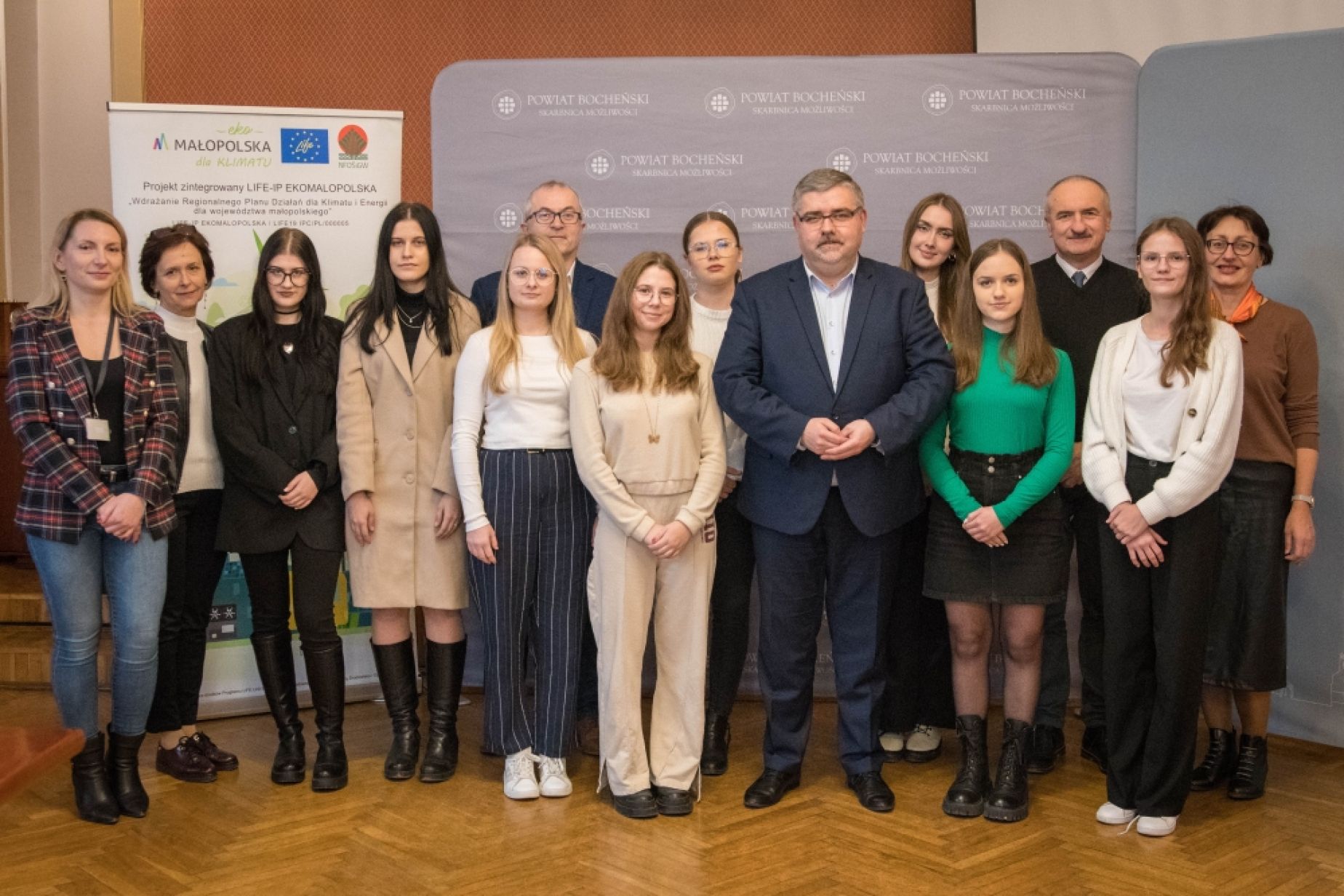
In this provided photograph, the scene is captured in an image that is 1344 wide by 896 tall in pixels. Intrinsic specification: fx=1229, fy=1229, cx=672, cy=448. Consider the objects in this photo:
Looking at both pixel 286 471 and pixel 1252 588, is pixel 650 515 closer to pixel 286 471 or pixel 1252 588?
pixel 286 471

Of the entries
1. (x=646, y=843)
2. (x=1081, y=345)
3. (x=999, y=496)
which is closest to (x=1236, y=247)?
(x=1081, y=345)

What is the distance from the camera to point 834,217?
126 inches

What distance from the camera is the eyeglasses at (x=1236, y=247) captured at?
11.6 feet

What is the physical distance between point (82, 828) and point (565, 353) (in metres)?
1.79

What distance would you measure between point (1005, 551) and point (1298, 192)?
1.79 meters

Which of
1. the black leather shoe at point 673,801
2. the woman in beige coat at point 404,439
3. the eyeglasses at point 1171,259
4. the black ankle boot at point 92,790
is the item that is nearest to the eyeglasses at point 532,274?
the woman in beige coat at point 404,439

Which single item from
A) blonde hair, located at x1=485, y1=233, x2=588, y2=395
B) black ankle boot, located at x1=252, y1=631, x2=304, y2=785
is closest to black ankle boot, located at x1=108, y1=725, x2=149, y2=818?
black ankle boot, located at x1=252, y1=631, x2=304, y2=785

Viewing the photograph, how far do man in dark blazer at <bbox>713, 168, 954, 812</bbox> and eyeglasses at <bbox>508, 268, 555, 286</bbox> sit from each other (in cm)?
52

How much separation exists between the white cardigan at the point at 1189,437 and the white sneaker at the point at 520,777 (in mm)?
1720

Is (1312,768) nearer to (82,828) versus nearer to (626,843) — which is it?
(626,843)

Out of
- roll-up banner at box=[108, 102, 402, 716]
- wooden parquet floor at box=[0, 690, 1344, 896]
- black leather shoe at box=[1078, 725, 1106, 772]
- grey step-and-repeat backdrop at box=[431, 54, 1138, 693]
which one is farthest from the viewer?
grey step-and-repeat backdrop at box=[431, 54, 1138, 693]

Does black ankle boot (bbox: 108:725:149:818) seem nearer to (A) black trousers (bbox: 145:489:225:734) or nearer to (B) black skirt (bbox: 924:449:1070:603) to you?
(A) black trousers (bbox: 145:489:225:734)

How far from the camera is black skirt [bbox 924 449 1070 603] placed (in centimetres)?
325

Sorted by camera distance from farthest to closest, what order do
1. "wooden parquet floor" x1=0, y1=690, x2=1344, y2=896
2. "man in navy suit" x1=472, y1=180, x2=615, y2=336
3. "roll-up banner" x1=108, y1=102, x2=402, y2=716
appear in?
"roll-up banner" x1=108, y1=102, x2=402, y2=716 < "man in navy suit" x1=472, y1=180, x2=615, y2=336 < "wooden parquet floor" x1=0, y1=690, x2=1344, y2=896
